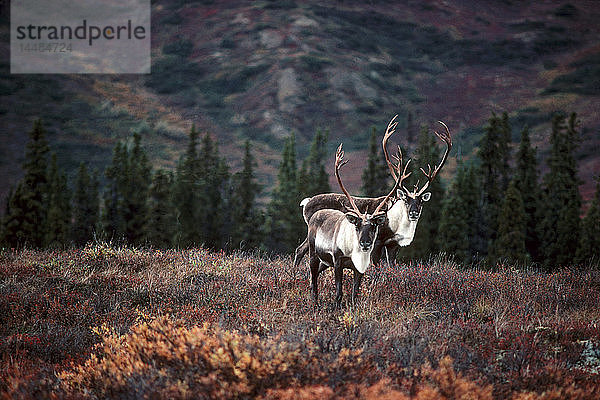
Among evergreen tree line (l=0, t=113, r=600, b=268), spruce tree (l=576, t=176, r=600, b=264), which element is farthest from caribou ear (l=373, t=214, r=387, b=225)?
spruce tree (l=576, t=176, r=600, b=264)

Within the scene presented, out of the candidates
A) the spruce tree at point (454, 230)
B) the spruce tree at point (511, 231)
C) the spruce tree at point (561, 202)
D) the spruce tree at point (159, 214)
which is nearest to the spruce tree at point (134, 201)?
the spruce tree at point (159, 214)

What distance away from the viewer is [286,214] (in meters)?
39.9

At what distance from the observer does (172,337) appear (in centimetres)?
500

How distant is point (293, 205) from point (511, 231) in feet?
54.0

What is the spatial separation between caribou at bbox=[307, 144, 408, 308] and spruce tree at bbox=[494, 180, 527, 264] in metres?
25.4

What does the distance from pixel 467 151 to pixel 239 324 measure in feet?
233

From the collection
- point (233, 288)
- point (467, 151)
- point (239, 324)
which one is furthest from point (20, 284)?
point (467, 151)

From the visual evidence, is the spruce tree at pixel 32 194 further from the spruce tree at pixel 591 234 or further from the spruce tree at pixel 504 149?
the spruce tree at pixel 591 234

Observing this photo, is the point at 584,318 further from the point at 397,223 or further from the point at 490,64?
the point at 490,64

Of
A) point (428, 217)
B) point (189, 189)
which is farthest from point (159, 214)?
point (428, 217)

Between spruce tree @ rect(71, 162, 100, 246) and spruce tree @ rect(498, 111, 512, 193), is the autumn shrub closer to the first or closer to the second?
spruce tree @ rect(498, 111, 512, 193)

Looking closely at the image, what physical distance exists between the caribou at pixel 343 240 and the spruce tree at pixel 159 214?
29275 millimetres

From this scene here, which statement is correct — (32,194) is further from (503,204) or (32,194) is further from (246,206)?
(503,204)

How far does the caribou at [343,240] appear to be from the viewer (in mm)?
6242
